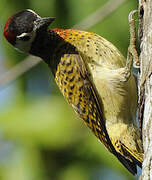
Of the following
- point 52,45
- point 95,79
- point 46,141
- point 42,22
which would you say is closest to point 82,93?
point 95,79

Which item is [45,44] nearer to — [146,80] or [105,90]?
[105,90]

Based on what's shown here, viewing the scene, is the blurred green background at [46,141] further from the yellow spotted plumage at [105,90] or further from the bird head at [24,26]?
the yellow spotted plumage at [105,90]

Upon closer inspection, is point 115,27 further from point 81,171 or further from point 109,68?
point 81,171

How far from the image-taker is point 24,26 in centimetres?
548

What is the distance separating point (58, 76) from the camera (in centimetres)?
574

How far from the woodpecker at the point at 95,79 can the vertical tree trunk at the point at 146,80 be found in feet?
2.26

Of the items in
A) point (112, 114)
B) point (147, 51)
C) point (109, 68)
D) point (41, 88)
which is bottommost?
point (41, 88)

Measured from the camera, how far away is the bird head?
5371 millimetres

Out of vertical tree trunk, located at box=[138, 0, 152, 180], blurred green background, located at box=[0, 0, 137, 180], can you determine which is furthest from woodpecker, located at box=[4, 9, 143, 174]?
blurred green background, located at box=[0, 0, 137, 180]

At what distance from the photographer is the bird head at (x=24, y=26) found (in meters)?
5.37

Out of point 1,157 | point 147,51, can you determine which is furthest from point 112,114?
point 1,157

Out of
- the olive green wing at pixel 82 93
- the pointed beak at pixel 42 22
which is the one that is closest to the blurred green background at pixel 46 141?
the olive green wing at pixel 82 93

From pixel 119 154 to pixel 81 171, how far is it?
2.53m

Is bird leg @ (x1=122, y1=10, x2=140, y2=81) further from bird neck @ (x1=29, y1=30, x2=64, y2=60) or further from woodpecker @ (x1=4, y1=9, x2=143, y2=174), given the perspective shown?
bird neck @ (x1=29, y1=30, x2=64, y2=60)
